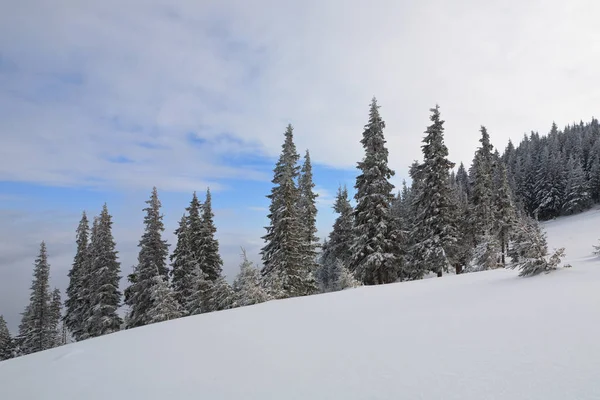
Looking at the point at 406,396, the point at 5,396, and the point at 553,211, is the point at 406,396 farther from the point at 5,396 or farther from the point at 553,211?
the point at 553,211

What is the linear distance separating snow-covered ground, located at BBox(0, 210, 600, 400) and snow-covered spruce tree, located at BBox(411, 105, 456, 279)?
16.1 m

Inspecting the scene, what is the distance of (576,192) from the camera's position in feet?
228

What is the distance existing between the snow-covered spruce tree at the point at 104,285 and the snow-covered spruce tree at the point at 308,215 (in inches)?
743

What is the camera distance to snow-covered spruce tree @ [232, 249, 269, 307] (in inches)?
813

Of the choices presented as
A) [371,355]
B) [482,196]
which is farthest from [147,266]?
[482,196]

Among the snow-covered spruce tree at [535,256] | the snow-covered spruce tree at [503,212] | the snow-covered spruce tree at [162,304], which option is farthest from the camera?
the snow-covered spruce tree at [503,212]

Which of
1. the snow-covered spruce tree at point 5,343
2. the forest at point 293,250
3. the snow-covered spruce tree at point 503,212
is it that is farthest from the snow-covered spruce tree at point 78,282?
the snow-covered spruce tree at point 503,212

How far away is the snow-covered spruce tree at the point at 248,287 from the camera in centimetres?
2066

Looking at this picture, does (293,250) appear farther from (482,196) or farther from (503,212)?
(503,212)

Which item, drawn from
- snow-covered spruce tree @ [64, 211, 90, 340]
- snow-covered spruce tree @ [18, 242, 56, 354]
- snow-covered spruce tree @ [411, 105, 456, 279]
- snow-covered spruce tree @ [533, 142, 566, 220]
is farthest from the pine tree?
snow-covered spruce tree @ [533, 142, 566, 220]

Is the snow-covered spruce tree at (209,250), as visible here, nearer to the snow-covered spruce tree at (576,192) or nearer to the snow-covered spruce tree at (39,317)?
the snow-covered spruce tree at (39,317)

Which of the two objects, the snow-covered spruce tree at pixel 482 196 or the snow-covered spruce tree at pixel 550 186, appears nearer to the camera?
the snow-covered spruce tree at pixel 482 196

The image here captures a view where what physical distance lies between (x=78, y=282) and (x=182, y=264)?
15.1 m

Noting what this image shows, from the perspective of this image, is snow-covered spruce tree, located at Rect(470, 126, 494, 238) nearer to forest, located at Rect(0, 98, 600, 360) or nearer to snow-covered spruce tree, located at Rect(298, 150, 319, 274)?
forest, located at Rect(0, 98, 600, 360)
